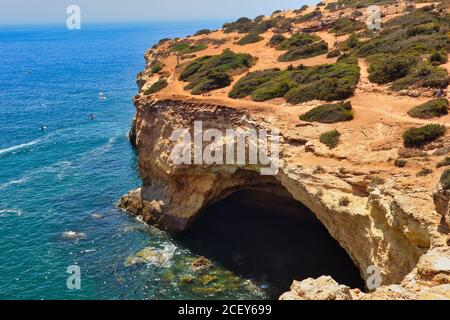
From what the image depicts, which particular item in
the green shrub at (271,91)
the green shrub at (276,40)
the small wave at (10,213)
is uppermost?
the green shrub at (276,40)

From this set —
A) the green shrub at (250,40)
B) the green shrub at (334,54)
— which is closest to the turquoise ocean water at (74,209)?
the green shrub at (250,40)

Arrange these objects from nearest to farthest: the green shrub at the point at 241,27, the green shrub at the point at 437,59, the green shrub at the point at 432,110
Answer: the green shrub at the point at 432,110
the green shrub at the point at 437,59
the green shrub at the point at 241,27

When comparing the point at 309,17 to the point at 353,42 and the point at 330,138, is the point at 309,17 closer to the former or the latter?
the point at 353,42

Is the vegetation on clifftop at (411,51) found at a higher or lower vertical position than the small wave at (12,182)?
higher

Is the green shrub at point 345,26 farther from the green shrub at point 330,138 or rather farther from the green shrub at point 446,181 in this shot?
the green shrub at point 446,181

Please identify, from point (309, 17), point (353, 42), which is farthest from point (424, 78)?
point (309, 17)
